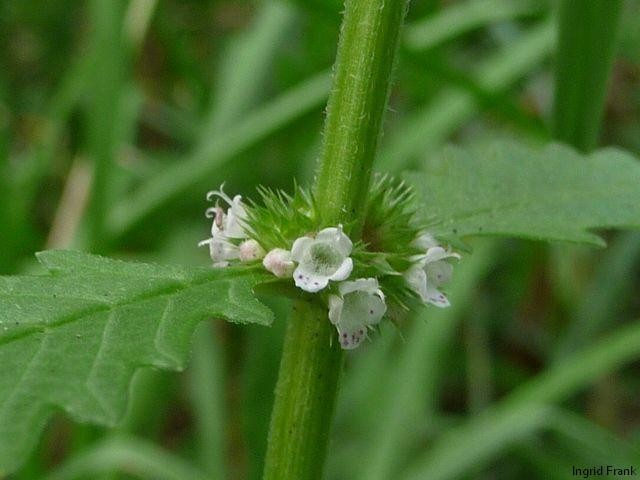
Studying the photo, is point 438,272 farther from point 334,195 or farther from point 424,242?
point 334,195

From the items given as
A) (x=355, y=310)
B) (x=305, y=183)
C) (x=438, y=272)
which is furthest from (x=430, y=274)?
(x=305, y=183)

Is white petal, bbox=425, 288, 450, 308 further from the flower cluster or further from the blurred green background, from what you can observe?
the blurred green background

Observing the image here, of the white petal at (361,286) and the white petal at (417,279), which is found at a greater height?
the white petal at (417,279)

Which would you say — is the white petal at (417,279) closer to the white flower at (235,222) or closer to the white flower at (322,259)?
the white flower at (322,259)

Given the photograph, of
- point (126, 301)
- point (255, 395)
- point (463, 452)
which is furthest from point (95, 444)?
point (126, 301)

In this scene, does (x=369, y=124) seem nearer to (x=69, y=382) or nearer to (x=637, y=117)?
(x=69, y=382)

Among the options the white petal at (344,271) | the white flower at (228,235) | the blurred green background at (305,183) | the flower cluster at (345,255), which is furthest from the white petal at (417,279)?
the blurred green background at (305,183)
